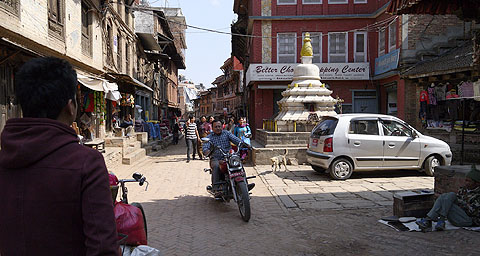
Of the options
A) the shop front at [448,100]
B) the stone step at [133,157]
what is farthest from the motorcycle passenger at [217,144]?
the shop front at [448,100]

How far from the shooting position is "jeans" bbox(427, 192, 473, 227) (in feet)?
17.2

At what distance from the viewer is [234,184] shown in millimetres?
6363

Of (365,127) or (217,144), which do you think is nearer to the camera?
(217,144)

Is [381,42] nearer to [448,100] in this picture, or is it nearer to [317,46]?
[317,46]

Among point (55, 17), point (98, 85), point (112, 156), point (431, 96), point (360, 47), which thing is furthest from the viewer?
point (360, 47)

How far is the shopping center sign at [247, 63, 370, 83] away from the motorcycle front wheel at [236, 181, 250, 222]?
16.6 meters

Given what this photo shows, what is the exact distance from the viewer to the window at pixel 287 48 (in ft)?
74.7

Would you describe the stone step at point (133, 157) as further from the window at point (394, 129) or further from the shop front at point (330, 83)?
the shop front at point (330, 83)

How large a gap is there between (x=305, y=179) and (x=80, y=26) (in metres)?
9.75

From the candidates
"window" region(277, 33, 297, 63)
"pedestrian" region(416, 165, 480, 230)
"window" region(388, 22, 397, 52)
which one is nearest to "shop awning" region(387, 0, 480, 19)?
"pedestrian" region(416, 165, 480, 230)

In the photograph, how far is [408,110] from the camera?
17.8 meters

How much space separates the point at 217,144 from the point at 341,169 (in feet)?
13.1

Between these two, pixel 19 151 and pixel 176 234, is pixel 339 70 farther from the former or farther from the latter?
pixel 19 151

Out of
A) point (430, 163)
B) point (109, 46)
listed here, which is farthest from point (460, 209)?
point (109, 46)
